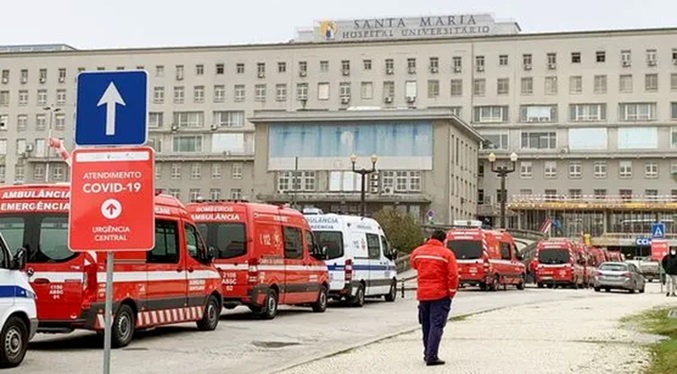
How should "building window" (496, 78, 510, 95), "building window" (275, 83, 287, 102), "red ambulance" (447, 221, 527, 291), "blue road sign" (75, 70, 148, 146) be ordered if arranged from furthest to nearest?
"building window" (275, 83, 287, 102), "building window" (496, 78, 510, 95), "red ambulance" (447, 221, 527, 291), "blue road sign" (75, 70, 148, 146)

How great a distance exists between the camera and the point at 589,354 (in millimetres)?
14766

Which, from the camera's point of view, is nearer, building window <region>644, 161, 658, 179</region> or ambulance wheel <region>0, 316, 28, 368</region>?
ambulance wheel <region>0, 316, 28, 368</region>

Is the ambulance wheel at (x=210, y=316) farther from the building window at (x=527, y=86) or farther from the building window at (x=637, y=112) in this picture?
the building window at (x=637, y=112)

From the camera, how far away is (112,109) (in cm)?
780

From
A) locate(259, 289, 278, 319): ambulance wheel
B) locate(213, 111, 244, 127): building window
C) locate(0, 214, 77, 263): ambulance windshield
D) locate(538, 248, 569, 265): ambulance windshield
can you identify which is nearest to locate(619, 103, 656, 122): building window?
locate(213, 111, 244, 127): building window

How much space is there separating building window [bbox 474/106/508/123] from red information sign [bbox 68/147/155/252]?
97.0 m

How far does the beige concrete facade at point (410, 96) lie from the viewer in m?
99.8

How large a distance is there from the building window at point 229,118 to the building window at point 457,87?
850 inches

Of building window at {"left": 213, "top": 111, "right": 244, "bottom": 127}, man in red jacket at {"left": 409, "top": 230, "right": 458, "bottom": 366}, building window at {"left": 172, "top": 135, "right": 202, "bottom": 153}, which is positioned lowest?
man in red jacket at {"left": 409, "top": 230, "right": 458, "bottom": 366}

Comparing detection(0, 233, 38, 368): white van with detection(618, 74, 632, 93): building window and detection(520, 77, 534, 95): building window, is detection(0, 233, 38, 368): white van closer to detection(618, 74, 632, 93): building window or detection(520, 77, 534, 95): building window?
detection(520, 77, 534, 95): building window

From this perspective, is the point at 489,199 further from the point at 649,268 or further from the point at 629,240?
the point at 649,268

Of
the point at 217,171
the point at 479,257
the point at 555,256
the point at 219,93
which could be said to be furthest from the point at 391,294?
the point at 219,93

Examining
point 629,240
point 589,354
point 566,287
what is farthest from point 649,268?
point 589,354

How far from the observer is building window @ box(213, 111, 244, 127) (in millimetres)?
107438
